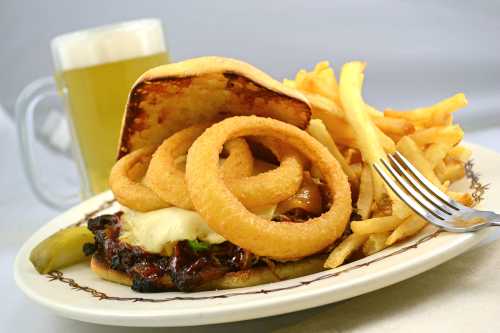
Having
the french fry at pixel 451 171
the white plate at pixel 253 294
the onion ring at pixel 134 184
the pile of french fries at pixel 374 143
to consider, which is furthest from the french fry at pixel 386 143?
the onion ring at pixel 134 184

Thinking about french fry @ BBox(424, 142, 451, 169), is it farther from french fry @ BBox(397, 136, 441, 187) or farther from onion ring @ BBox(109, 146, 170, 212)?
onion ring @ BBox(109, 146, 170, 212)

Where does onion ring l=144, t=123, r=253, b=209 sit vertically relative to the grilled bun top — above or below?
below

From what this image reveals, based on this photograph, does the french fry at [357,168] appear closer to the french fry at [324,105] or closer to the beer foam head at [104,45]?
the french fry at [324,105]

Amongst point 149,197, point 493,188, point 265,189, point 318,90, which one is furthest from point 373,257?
point 318,90

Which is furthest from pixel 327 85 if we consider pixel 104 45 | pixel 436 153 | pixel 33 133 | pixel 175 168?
pixel 33 133

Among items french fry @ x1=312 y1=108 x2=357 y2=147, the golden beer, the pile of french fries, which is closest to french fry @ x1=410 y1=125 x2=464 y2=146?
the pile of french fries

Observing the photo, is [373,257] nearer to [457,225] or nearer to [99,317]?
[457,225]
